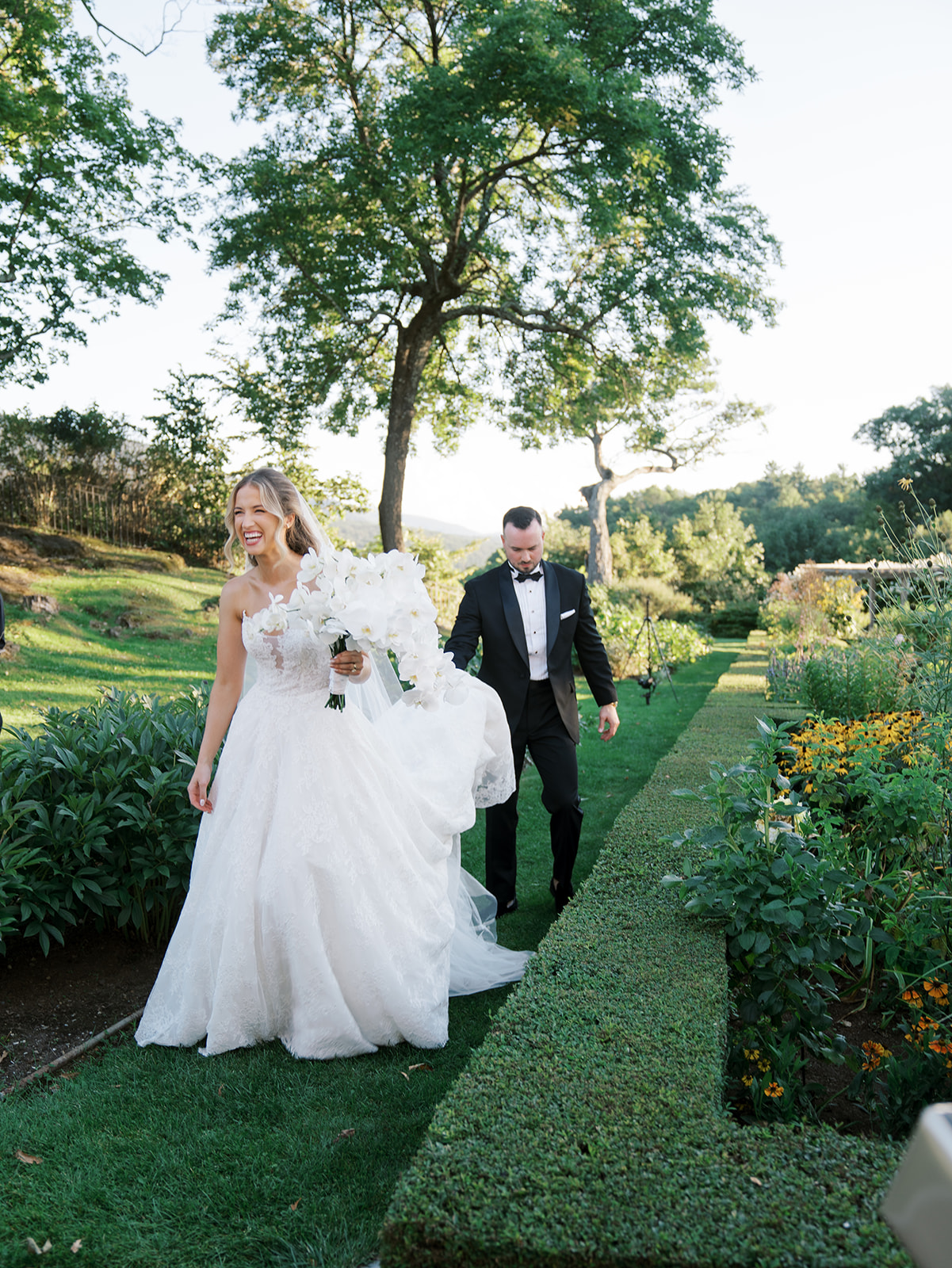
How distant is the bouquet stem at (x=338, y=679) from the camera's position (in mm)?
3393

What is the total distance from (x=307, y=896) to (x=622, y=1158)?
5.42ft

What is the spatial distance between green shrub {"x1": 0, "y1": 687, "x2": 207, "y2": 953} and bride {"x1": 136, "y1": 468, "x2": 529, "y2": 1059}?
A: 573mm

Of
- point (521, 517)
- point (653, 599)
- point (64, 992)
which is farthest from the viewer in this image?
point (653, 599)

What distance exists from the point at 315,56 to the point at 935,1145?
1894cm

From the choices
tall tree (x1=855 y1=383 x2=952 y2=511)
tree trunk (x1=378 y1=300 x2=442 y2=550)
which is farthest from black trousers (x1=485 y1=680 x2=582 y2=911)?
tall tree (x1=855 y1=383 x2=952 y2=511)

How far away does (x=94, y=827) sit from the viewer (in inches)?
154

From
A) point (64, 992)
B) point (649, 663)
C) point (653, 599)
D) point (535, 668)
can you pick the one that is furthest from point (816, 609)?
point (653, 599)

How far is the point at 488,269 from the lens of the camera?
1708 centimetres

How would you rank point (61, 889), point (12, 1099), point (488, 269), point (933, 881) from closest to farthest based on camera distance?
1. point (12, 1099)
2. point (933, 881)
3. point (61, 889)
4. point (488, 269)

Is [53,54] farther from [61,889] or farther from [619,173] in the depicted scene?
[61,889]

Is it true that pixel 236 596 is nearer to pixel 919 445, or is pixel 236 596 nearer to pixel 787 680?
pixel 787 680

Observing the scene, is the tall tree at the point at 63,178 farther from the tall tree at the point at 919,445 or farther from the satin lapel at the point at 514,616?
the tall tree at the point at 919,445

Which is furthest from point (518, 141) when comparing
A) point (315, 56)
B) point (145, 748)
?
point (145, 748)

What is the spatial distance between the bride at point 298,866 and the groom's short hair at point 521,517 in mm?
1162
